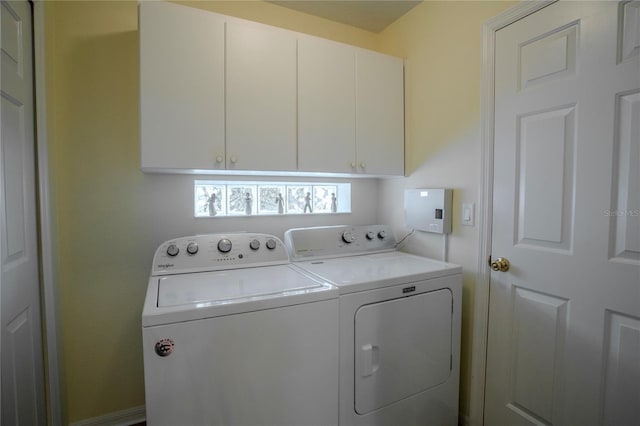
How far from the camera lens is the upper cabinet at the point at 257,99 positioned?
4.93 feet

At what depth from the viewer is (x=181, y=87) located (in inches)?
60.5

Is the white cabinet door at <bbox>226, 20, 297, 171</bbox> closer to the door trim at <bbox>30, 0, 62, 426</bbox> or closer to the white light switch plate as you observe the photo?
the door trim at <bbox>30, 0, 62, 426</bbox>

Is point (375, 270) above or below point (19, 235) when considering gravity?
below

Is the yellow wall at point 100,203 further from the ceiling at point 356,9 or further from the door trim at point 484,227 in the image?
the door trim at point 484,227

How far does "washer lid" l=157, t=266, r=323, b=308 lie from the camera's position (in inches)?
46.5

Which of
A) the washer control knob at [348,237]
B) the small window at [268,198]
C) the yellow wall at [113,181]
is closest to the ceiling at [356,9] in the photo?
the yellow wall at [113,181]

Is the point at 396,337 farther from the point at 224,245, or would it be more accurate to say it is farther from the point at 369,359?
the point at 224,245

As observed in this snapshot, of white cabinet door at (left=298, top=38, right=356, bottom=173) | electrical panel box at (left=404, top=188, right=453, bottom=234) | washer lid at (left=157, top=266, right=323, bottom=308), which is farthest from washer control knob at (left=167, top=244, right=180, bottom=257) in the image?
electrical panel box at (left=404, top=188, right=453, bottom=234)

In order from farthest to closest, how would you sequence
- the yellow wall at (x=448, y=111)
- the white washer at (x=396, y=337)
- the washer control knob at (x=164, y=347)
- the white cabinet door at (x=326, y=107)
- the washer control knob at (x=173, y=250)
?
1. the white cabinet door at (x=326, y=107)
2. the yellow wall at (x=448, y=111)
3. the washer control knob at (x=173, y=250)
4. the white washer at (x=396, y=337)
5. the washer control knob at (x=164, y=347)

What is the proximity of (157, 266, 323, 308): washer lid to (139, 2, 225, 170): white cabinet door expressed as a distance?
556 mm

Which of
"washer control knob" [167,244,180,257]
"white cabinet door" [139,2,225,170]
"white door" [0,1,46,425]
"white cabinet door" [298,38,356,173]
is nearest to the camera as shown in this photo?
"white door" [0,1,46,425]

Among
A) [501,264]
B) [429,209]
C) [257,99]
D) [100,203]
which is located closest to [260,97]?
[257,99]

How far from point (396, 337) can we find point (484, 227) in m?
0.75

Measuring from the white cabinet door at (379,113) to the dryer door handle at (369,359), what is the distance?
1067 millimetres
